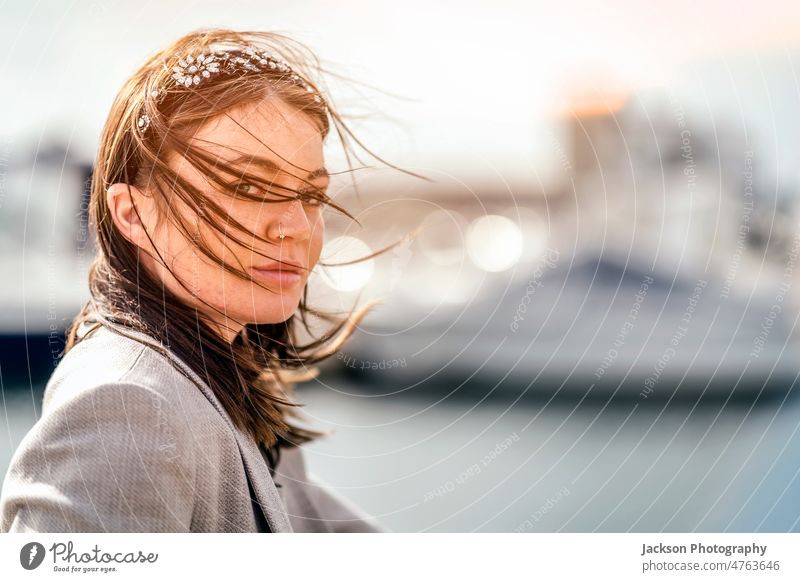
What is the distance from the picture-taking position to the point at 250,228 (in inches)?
39.2

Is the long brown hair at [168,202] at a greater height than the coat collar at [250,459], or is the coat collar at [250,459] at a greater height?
the long brown hair at [168,202]

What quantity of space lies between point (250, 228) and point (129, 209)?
0.15 m

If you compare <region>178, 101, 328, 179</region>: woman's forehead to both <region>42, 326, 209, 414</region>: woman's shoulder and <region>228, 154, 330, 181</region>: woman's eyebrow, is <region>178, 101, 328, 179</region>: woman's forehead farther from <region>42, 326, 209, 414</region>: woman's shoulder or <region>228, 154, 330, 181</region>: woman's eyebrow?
<region>42, 326, 209, 414</region>: woman's shoulder

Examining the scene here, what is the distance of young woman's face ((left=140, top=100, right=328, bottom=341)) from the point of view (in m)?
0.94

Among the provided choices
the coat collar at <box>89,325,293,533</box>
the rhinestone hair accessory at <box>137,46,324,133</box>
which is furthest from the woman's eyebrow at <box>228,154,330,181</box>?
the coat collar at <box>89,325,293,533</box>

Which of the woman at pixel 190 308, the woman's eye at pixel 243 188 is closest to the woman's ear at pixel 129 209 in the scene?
the woman at pixel 190 308

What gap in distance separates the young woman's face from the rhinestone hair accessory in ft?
0.22

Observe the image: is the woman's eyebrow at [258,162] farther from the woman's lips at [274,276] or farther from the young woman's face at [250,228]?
the woman's lips at [274,276]

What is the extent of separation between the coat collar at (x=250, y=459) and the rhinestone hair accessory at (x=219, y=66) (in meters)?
0.26

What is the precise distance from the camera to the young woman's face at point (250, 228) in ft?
3.10

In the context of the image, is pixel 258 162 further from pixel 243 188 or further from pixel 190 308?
pixel 190 308

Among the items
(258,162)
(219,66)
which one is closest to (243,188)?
(258,162)

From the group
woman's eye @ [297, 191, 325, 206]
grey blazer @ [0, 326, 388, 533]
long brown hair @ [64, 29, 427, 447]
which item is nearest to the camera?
grey blazer @ [0, 326, 388, 533]
